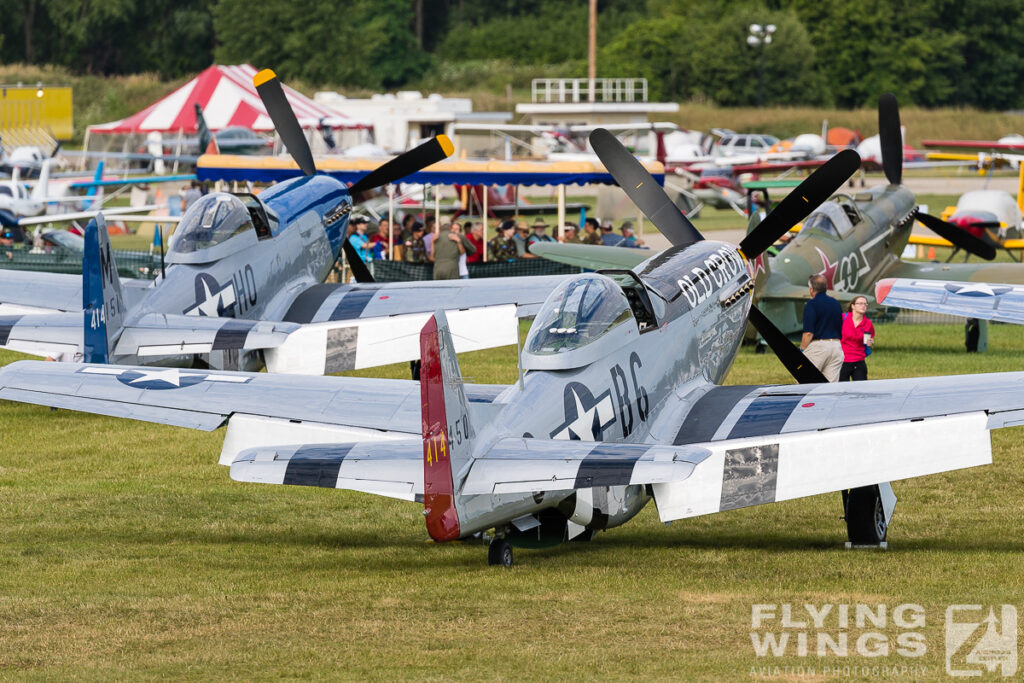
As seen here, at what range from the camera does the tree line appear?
7881 cm

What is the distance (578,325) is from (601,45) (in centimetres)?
8081

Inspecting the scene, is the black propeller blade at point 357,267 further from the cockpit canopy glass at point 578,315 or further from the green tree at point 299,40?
the green tree at point 299,40

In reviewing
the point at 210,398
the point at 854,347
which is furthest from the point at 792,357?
the point at 210,398

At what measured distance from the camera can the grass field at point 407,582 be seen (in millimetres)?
6855

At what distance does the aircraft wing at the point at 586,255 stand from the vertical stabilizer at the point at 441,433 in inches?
477

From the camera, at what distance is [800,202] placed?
37.3 ft

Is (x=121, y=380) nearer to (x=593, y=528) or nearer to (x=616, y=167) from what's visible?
(x=593, y=528)

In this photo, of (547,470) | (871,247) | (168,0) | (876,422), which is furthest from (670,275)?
(168,0)

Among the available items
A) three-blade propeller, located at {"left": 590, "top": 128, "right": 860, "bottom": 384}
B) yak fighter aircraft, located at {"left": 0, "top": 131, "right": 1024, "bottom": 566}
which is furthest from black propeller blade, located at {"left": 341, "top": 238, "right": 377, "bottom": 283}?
yak fighter aircraft, located at {"left": 0, "top": 131, "right": 1024, "bottom": 566}

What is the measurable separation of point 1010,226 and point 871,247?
13259 mm

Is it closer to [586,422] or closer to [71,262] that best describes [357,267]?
[71,262]

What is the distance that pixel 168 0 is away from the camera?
286 ft

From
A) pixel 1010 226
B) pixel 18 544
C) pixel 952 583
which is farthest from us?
pixel 1010 226

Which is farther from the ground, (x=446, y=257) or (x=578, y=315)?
(x=578, y=315)
